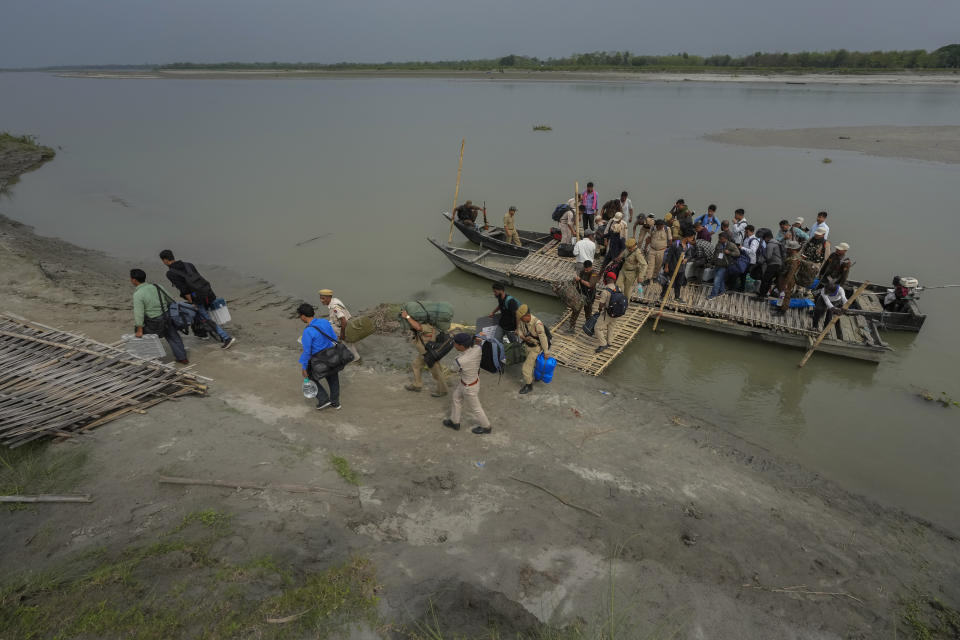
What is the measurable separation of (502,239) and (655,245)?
5.30 metres

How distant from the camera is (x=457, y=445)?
6457mm

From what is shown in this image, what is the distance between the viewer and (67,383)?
21.3 feet

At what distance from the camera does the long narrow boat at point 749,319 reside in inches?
384

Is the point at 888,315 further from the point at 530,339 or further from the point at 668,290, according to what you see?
the point at 530,339

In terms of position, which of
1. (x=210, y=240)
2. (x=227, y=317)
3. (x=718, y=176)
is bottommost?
(x=210, y=240)

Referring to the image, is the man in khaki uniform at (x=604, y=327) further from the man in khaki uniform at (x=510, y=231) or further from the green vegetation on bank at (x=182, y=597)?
the green vegetation on bank at (x=182, y=597)

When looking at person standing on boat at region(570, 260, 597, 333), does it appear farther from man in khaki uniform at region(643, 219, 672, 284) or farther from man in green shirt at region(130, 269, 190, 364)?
man in green shirt at region(130, 269, 190, 364)

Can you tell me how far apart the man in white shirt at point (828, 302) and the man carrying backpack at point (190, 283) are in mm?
11581

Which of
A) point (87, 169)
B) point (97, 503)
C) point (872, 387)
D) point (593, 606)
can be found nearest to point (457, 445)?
point (593, 606)

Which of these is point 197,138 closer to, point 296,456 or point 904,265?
point 296,456

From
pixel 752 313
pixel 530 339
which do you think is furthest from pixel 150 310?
pixel 752 313

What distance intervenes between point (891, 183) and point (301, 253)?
25835 mm

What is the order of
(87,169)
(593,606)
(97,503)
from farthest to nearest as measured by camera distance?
(87,169)
(97,503)
(593,606)

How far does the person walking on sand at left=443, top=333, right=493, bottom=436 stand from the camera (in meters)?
5.91
